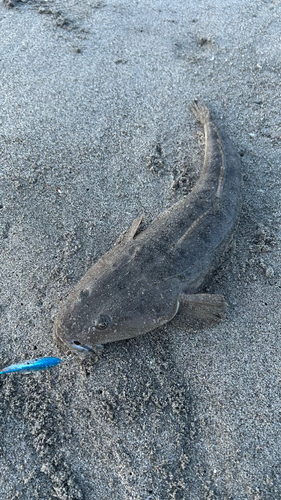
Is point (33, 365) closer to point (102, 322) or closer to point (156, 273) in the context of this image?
point (102, 322)

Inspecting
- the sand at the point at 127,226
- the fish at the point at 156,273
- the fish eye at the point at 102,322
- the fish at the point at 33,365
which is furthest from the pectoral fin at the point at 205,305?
the fish at the point at 33,365

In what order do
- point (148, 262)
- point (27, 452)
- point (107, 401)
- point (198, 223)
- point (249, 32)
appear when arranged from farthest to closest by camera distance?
point (249, 32), point (198, 223), point (148, 262), point (107, 401), point (27, 452)

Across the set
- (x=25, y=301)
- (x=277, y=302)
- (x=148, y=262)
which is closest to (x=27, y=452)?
(x=25, y=301)

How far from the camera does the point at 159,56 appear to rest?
5078 millimetres

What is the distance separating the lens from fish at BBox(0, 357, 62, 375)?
2.80 meters

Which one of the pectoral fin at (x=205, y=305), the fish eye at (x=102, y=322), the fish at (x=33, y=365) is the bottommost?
the fish at (x=33, y=365)

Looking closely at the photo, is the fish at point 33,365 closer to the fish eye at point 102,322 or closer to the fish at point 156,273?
the fish at point 156,273

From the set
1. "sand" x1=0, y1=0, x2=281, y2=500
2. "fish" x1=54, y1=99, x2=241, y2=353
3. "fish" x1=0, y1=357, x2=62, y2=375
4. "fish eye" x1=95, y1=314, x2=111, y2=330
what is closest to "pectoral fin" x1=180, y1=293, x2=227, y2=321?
"fish" x1=54, y1=99, x2=241, y2=353

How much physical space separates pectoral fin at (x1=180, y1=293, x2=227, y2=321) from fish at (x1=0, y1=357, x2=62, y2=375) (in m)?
1.18

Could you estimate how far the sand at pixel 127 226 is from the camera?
2.65 metres

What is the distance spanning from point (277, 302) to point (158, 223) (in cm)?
136

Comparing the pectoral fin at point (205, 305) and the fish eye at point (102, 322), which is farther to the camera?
the pectoral fin at point (205, 305)

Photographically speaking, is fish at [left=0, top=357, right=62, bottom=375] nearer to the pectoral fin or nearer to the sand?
the sand

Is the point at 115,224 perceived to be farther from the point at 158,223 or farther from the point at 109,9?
the point at 109,9
